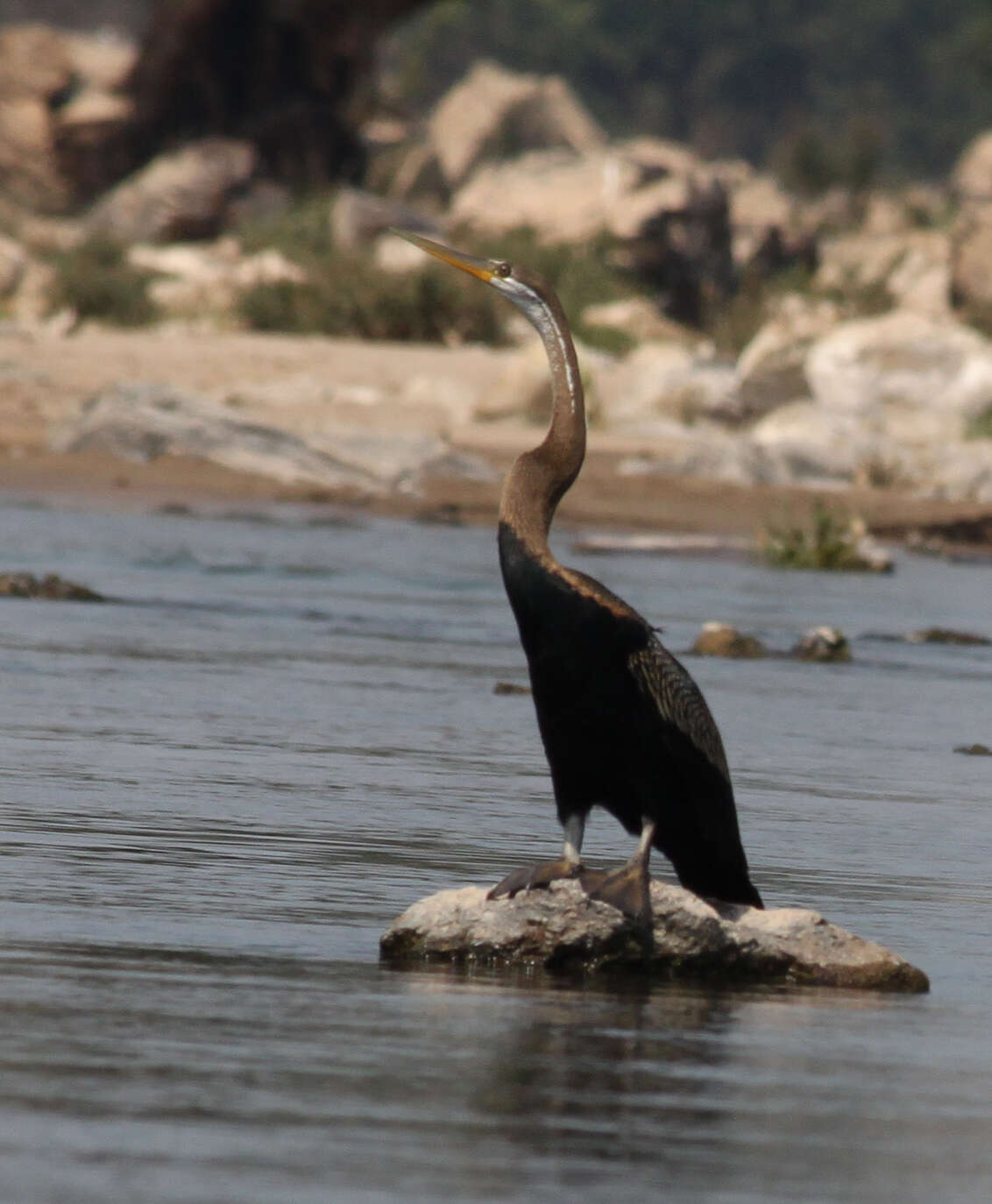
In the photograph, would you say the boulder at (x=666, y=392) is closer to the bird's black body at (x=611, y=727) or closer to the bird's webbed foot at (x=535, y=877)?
the bird's black body at (x=611, y=727)

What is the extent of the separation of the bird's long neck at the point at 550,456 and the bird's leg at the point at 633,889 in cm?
68

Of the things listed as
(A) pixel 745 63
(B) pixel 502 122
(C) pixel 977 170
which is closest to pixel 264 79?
(B) pixel 502 122

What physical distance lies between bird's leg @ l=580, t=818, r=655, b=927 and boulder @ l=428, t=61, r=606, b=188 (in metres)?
68.5

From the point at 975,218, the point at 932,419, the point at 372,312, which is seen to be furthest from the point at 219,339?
the point at 975,218

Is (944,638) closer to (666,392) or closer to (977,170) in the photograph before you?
(666,392)

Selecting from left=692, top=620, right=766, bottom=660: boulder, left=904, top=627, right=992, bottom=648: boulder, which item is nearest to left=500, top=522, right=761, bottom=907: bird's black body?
left=692, top=620, right=766, bottom=660: boulder

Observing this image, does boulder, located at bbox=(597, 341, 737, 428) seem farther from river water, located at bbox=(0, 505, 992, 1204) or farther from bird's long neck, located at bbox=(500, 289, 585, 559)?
bird's long neck, located at bbox=(500, 289, 585, 559)

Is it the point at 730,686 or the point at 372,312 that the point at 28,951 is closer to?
the point at 730,686

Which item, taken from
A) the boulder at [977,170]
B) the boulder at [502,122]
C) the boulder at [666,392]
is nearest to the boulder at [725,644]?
the boulder at [666,392]

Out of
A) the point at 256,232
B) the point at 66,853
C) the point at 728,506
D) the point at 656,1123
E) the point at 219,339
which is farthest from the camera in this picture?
the point at 256,232

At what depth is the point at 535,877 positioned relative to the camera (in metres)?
6.22

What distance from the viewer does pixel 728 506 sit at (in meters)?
24.7

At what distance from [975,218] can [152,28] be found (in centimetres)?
1391

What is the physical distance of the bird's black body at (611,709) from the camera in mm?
6074
